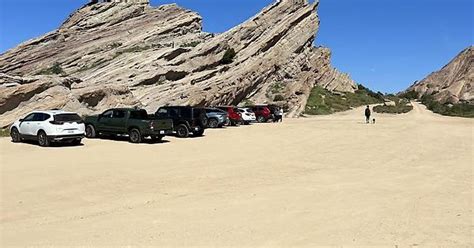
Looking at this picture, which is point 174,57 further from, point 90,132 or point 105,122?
point 105,122

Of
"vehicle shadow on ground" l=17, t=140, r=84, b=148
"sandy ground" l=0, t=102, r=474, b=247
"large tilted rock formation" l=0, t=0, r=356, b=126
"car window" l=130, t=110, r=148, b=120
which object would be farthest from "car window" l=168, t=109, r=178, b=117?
"large tilted rock formation" l=0, t=0, r=356, b=126

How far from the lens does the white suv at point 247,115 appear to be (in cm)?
3941

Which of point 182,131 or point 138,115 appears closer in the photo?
point 138,115

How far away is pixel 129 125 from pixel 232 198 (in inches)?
548

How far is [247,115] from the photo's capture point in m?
39.8

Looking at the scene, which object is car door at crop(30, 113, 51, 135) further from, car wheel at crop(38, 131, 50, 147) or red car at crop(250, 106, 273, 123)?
red car at crop(250, 106, 273, 123)

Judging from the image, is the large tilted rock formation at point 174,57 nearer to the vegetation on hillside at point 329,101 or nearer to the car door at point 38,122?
the vegetation on hillside at point 329,101

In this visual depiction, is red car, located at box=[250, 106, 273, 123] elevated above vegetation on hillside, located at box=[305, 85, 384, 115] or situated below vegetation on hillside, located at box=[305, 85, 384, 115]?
below

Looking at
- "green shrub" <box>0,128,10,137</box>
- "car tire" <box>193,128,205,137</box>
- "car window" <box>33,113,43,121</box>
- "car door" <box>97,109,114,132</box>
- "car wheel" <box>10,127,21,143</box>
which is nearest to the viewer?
"car window" <box>33,113,43,121</box>

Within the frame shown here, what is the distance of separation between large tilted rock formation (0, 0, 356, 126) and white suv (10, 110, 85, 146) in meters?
14.6

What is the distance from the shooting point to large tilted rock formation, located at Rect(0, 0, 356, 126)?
48.9m

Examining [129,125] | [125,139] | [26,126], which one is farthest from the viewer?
[125,139]

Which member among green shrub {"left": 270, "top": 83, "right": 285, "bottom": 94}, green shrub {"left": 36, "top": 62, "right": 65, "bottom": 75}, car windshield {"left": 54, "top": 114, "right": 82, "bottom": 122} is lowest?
→ car windshield {"left": 54, "top": 114, "right": 82, "bottom": 122}

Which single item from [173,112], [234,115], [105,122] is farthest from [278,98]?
[105,122]
